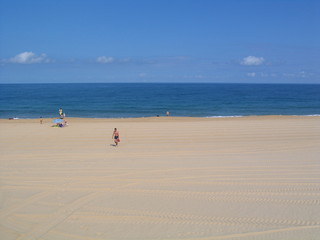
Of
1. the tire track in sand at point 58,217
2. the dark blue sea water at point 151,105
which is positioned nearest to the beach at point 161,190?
Answer: the tire track in sand at point 58,217

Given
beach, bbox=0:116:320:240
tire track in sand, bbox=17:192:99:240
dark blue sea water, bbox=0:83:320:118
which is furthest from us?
dark blue sea water, bbox=0:83:320:118

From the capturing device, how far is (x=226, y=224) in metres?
6.84

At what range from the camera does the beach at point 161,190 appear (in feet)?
22.0

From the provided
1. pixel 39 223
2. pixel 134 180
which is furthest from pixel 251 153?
pixel 39 223

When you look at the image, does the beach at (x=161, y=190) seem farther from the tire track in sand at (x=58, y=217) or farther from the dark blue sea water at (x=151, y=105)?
the dark blue sea water at (x=151, y=105)

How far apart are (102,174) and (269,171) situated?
6.15 metres

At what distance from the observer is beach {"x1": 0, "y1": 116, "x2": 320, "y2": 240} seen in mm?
6695

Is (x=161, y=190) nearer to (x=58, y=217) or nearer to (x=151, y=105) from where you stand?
(x=58, y=217)

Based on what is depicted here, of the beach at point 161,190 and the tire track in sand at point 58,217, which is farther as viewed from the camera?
the beach at point 161,190

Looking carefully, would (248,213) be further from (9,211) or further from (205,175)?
(9,211)

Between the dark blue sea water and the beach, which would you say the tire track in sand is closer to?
the beach

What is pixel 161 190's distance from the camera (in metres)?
9.17

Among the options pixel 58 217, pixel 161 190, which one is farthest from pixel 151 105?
pixel 58 217

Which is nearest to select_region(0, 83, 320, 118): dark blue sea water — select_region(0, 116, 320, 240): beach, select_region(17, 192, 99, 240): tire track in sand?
select_region(0, 116, 320, 240): beach
